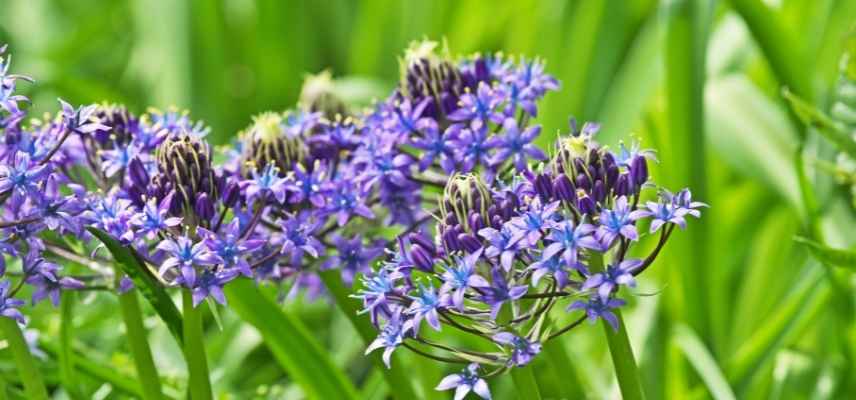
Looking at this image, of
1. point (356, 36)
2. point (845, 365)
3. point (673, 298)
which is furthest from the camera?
point (356, 36)

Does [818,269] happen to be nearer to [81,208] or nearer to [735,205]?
[735,205]

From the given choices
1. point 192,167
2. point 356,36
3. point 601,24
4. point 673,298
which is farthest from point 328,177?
point 356,36

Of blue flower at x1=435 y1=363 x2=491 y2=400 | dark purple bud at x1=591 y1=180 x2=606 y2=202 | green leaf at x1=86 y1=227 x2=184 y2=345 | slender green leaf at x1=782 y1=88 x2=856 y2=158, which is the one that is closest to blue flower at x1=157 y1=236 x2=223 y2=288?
green leaf at x1=86 y1=227 x2=184 y2=345

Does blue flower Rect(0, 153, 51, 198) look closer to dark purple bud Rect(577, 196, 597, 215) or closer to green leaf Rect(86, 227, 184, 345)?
green leaf Rect(86, 227, 184, 345)

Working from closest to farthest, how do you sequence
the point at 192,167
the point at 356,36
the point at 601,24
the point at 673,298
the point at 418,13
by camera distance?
the point at 192,167, the point at 673,298, the point at 601,24, the point at 418,13, the point at 356,36

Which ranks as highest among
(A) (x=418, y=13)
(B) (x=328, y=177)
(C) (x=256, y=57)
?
(C) (x=256, y=57)

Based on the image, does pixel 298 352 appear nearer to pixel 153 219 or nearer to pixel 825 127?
pixel 153 219

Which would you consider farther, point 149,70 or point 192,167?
point 149,70
